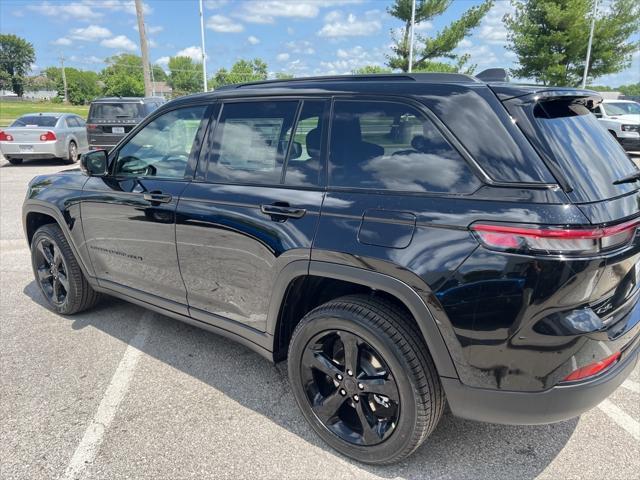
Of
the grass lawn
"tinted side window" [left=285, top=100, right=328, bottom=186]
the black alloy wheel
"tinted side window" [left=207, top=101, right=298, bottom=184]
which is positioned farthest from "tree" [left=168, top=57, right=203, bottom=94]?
the black alloy wheel

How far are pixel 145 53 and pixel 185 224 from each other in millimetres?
20476

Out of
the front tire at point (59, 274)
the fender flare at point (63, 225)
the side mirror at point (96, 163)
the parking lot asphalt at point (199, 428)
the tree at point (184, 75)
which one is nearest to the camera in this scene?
the parking lot asphalt at point (199, 428)

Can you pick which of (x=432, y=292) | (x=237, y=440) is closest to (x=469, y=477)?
(x=432, y=292)

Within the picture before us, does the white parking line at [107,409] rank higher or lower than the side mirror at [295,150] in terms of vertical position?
lower

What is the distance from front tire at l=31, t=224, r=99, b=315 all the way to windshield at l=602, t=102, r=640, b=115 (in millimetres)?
16559

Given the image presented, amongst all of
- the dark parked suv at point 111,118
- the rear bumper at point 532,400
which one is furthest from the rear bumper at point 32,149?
the rear bumper at point 532,400

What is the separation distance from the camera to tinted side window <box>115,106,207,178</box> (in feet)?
10.1

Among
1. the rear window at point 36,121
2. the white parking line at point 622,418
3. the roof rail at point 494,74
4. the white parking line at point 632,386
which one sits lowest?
the white parking line at point 632,386

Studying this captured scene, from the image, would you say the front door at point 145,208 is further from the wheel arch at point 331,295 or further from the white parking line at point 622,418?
the white parking line at point 622,418

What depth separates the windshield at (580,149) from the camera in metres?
1.90

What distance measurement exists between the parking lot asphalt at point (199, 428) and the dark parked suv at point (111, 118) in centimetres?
1067

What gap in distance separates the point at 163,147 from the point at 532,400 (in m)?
2.69

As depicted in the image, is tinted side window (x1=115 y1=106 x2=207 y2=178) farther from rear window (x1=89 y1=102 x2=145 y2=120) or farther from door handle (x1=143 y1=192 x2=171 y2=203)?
rear window (x1=89 y1=102 x2=145 y2=120)

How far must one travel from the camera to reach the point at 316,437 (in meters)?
2.60
